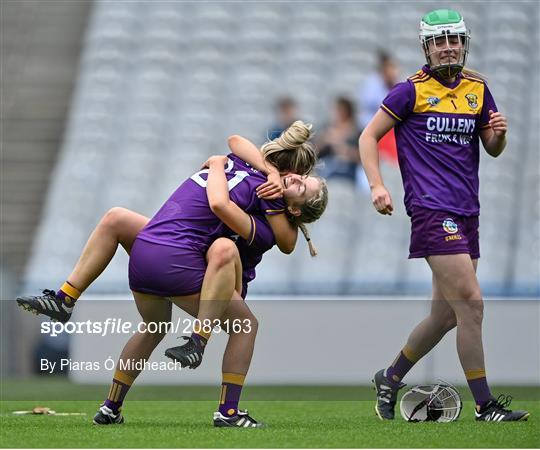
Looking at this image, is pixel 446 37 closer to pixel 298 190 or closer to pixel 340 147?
pixel 298 190

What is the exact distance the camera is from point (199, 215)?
14.8 ft

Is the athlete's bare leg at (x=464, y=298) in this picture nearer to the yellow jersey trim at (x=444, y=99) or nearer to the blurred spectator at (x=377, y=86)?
the yellow jersey trim at (x=444, y=99)

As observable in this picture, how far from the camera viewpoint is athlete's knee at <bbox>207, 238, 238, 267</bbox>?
4.36 meters

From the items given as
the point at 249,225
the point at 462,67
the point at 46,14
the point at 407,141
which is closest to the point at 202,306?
the point at 249,225

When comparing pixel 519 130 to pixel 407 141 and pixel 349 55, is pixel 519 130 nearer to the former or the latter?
pixel 349 55

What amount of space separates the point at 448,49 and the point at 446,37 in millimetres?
49

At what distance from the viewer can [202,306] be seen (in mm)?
4367

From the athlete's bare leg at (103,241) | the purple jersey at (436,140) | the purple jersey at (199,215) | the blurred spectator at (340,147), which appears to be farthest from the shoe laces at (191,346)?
the blurred spectator at (340,147)

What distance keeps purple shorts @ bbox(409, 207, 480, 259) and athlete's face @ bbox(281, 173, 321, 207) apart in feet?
1.55

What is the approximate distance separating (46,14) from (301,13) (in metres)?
3.49

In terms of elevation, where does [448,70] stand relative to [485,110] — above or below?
above

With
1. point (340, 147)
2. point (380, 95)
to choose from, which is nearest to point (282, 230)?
point (340, 147)

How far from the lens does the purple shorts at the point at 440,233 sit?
469cm

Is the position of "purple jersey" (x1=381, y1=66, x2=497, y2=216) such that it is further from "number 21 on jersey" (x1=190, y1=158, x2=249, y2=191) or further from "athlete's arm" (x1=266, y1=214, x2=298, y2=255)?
"number 21 on jersey" (x1=190, y1=158, x2=249, y2=191)
